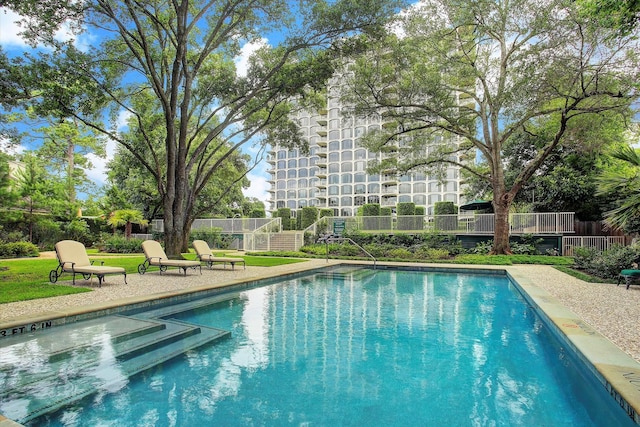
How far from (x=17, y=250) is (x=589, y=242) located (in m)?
27.1

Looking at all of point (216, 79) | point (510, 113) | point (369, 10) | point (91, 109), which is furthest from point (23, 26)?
point (510, 113)

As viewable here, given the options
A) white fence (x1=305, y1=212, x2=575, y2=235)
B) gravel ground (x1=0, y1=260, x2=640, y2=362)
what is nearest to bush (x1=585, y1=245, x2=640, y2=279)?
gravel ground (x1=0, y1=260, x2=640, y2=362)

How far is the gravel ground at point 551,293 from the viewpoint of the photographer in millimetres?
5078

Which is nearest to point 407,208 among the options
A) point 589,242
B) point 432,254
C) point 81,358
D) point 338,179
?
point 432,254

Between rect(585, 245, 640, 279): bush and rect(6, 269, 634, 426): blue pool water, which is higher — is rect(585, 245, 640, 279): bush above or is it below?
above

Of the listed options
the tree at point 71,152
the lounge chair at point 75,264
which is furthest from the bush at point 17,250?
the tree at point 71,152

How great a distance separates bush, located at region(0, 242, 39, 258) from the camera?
15.5m

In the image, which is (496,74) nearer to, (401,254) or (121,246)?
(401,254)

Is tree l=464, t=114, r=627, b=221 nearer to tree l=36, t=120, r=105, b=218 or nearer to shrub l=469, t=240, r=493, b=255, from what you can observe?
shrub l=469, t=240, r=493, b=255

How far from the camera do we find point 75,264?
340 inches

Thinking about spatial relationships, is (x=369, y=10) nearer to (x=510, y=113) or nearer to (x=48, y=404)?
(x=510, y=113)

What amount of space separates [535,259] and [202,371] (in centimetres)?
1573

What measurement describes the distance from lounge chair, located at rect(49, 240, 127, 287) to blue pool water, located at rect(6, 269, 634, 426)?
3.19 m

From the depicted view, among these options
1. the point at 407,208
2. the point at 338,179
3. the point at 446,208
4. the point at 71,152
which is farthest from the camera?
the point at 338,179
